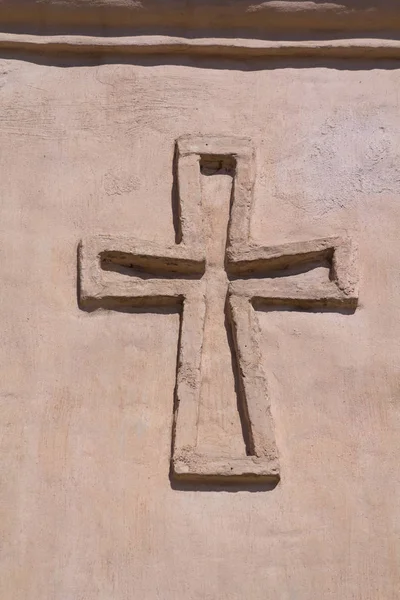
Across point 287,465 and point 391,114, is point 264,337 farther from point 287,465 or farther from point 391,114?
point 391,114

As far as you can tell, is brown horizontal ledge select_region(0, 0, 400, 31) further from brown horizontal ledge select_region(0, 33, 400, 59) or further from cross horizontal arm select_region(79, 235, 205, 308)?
cross horizontal arm select_region(79, 235, 205, 308)

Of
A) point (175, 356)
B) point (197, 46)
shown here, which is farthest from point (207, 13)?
point (175, 356)

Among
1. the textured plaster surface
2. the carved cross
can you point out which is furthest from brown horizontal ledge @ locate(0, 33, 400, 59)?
the carved cross

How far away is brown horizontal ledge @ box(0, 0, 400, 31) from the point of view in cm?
366

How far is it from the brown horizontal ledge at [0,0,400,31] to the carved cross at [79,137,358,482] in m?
0.54

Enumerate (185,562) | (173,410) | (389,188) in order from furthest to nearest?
(389,188), (173,410), (185,562)

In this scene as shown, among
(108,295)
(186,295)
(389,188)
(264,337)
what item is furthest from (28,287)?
(389,188)

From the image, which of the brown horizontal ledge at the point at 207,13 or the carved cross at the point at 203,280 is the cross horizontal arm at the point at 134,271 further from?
the brown horizontal ledge at the point at 207,13

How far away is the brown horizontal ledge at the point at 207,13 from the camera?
12.0ft

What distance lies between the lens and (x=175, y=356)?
3189 millimetres

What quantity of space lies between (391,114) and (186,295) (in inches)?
37.7

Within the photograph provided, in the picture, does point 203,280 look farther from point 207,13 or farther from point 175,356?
point 207,13

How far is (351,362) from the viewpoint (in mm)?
3186

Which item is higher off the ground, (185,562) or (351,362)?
(351,362)
